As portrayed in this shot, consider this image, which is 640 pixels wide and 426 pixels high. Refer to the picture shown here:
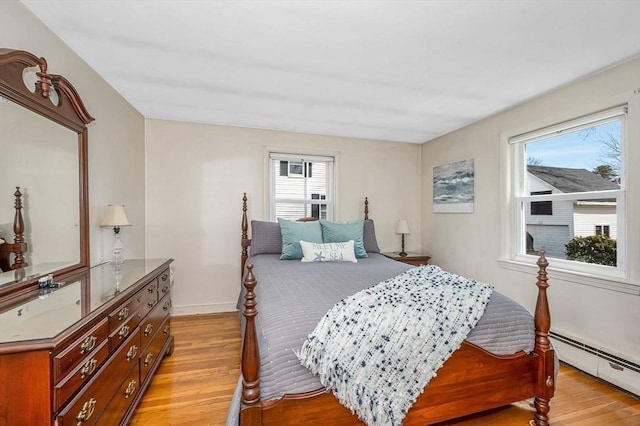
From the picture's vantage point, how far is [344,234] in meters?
3.30

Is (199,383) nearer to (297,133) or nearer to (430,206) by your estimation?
(297,133)

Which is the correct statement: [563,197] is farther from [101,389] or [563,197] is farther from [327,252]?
[101,389]

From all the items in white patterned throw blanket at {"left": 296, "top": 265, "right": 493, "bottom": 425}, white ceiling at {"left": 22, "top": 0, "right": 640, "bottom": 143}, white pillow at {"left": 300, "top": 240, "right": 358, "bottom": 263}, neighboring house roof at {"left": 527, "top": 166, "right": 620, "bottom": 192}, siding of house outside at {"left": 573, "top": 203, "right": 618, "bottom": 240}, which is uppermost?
white ceiling at {"left": 22, "top": 0, "right": 640, "bottom": 143}

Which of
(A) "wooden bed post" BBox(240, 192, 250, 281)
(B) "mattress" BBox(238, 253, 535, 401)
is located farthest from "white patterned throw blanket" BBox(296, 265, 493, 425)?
(A) "wooden bed post" BBox(240, 192, 250, 281)

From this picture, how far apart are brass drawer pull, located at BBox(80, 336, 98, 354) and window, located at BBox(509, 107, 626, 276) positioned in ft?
11.0

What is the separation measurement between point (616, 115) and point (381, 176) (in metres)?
2.49

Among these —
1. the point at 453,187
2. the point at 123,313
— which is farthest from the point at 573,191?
the point at 123,313

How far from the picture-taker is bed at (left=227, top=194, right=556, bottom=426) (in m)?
1.22

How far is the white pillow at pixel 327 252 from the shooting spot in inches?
117

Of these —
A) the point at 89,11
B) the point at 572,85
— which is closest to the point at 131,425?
the point at 89,11

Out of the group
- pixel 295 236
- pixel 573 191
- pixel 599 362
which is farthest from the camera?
pixel 295 236

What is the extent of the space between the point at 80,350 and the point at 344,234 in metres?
2.50

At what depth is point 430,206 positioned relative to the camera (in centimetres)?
426

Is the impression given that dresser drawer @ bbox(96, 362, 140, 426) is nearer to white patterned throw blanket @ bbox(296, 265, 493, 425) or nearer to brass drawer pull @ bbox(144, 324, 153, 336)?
brass drawer pull @ bbox(144, 324, 153, 336)
